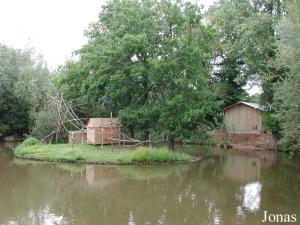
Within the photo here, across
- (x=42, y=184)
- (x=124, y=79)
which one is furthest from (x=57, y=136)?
(x=42, y=184)

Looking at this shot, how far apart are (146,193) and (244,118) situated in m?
23.5

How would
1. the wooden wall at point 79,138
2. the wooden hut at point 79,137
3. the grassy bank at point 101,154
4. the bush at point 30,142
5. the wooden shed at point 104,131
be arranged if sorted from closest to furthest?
the grassy bank at point 101,154, the bush at point 30,142, the wooden shed at point 104,131, the wooden hut at point 79,137, the wooden wall at point 79,138

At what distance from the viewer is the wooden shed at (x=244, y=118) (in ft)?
125

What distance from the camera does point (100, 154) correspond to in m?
26.2

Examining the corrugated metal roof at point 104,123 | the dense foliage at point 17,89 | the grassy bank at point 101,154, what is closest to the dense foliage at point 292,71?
the grassy bank at point 101,154

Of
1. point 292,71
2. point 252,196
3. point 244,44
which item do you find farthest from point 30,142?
point 292,71

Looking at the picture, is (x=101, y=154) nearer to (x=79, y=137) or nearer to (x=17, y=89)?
(x=79, y=137)

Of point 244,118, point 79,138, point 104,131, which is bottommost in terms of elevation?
point 79,138

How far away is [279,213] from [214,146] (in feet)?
79.7

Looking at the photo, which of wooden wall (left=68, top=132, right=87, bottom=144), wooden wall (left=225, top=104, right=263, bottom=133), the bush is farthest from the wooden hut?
wooden wall (left=225, top=104, right=263, bottom=133)

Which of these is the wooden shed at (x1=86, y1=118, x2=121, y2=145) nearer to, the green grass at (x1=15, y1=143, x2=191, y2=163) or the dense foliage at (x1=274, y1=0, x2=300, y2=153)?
the green grass at (x1=15, y1=143, x2=191, y2=163)

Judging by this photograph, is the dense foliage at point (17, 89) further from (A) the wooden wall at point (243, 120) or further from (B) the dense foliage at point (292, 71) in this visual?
(B) the dense foliage at point (292, 71)

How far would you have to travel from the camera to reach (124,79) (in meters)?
28.6

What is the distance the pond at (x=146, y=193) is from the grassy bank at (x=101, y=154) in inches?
40.0
